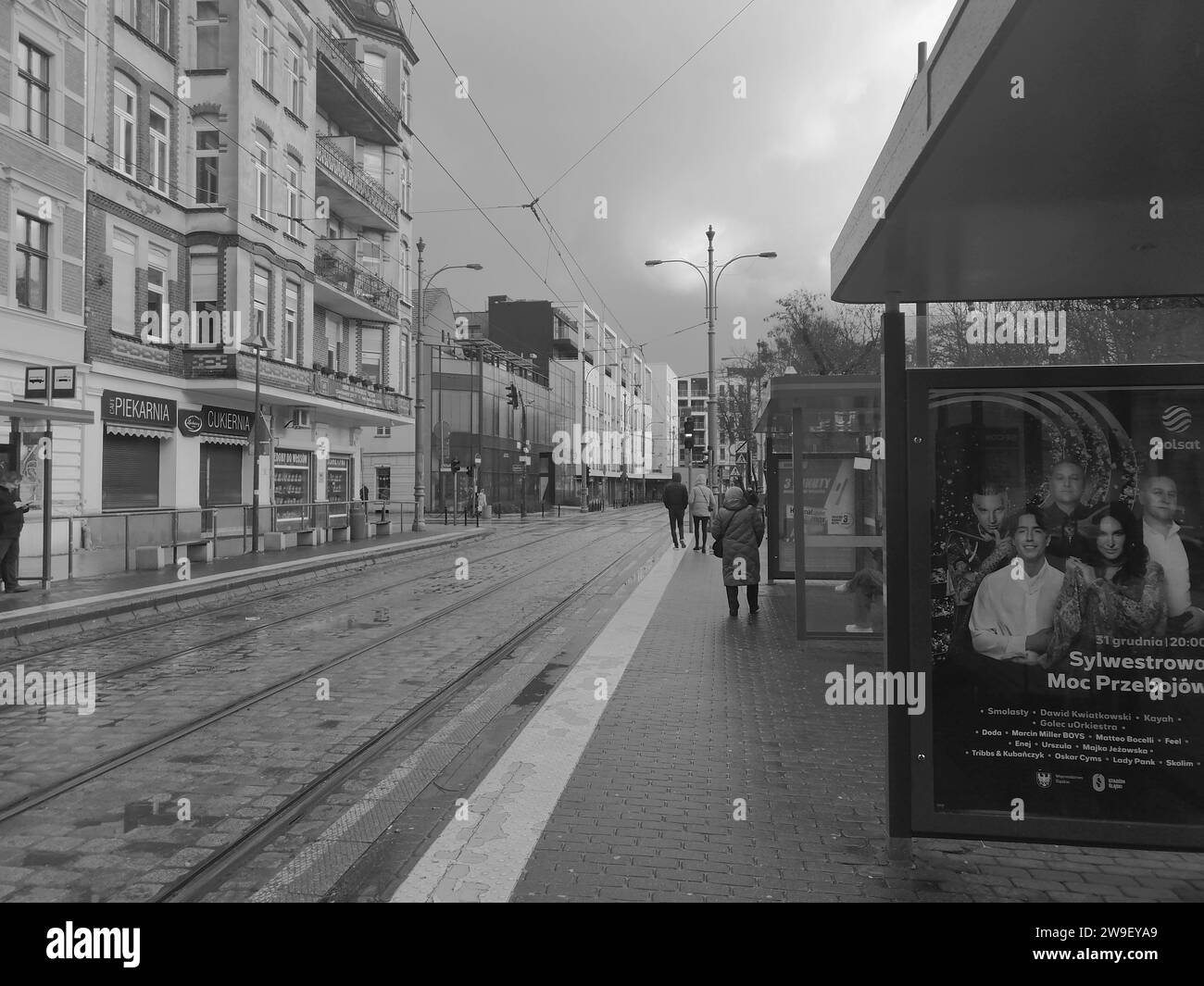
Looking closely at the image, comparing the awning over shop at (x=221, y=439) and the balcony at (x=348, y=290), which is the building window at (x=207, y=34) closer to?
the balcony at (x=348, y=290)

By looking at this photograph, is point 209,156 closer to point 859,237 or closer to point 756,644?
point 756,644

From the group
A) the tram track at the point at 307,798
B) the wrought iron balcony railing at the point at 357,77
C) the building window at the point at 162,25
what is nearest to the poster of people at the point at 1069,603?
the tram track at the point at 307,798

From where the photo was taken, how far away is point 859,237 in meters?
4.19

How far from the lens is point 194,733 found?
6148 millimetres

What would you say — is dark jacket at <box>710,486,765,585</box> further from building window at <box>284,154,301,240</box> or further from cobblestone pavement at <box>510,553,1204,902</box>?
building window at <box>284,154,301,240</box>

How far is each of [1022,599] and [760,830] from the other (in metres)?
1.68

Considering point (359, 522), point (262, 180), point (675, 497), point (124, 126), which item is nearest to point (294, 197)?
point (262, 180)

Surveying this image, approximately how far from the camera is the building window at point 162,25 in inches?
825

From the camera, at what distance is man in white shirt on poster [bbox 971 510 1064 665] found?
360 cm

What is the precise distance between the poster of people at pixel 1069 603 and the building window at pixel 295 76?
89.2ft

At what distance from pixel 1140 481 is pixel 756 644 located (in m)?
6.17

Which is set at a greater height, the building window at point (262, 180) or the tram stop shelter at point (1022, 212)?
the building window at point (262, 180)

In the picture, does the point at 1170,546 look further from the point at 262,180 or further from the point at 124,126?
the point at 262,180

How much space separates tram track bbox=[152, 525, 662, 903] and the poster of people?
3045mm
